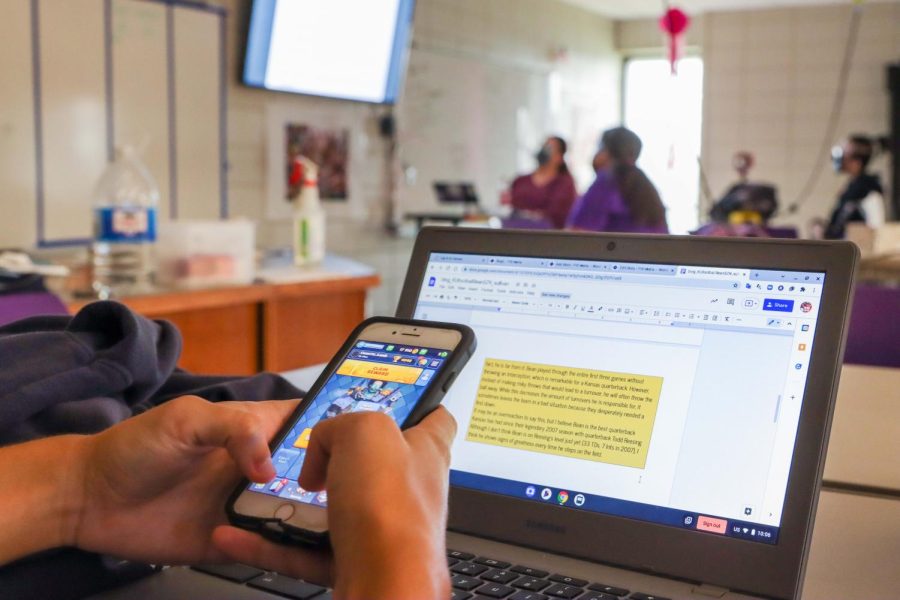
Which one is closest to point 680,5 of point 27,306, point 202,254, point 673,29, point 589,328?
point 673,29

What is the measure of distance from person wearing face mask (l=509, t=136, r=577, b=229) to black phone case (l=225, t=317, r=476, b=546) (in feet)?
15.0

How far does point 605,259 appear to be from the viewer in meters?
0.73

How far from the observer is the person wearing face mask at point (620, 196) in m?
2.55

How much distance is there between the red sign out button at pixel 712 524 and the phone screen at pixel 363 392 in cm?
20

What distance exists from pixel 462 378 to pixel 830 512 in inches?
13.4

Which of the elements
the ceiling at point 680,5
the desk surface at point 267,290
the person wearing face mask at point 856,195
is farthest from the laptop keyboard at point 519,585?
the ceiling at point 680,5

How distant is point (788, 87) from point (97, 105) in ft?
20.9

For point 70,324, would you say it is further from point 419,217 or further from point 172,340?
point 419,217

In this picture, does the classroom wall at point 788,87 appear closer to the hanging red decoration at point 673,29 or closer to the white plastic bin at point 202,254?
the hanging red decoration at point 673,29

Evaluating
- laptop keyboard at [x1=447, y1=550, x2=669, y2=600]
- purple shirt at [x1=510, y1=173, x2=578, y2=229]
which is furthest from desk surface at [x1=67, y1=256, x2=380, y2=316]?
purple shirt at [x1=510, y1=173, x2=578, y2=229]

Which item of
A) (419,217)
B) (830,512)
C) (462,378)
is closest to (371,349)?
(462,378)

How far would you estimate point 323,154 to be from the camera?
4754 mm

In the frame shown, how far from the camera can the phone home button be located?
1.79ft

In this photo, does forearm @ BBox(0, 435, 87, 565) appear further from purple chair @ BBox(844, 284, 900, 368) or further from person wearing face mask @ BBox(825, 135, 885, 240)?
person wearing face mask @ BBox(825, 135, 885, 240)
